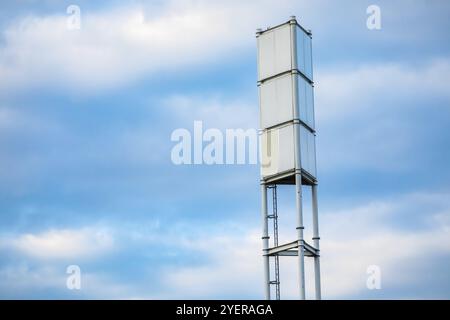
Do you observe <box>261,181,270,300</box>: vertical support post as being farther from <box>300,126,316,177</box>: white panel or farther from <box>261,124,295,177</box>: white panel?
<box>300,126,316,177</box>: white panel

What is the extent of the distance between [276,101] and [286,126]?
1.76m

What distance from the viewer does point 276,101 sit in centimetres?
6375

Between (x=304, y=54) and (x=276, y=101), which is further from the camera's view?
(x=304, y=54)

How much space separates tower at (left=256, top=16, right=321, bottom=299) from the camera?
205 ft

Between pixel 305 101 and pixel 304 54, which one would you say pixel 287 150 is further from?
pixel 304 54

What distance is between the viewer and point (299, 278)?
200ft

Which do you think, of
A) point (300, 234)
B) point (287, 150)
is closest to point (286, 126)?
point (287, 150)

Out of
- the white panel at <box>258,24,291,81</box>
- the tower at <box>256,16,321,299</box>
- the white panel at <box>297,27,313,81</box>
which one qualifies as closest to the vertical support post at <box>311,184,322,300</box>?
the tower at <box>256,16,321,299</box>

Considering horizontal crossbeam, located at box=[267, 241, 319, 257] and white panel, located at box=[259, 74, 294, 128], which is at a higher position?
white panel, located at box=[259, 74, 294, 128]
